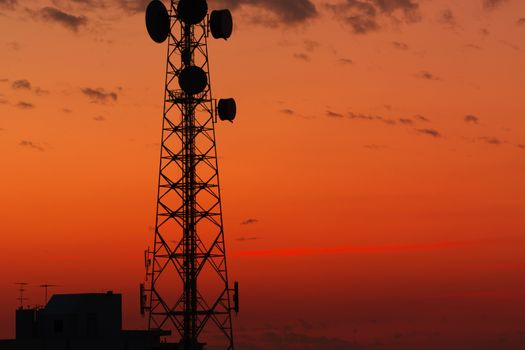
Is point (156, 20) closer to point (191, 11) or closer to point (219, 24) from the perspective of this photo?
point (191, 11)

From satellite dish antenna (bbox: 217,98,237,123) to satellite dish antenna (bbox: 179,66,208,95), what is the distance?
218 centimetres

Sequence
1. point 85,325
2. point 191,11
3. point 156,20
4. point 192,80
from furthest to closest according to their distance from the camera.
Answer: point 85,325 < point 156,20 < point 191,11 < point 192,80

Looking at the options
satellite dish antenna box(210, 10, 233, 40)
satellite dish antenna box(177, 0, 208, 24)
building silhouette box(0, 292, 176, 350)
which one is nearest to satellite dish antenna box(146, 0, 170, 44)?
satellite dish antenna box(177, 0, 208, 24)

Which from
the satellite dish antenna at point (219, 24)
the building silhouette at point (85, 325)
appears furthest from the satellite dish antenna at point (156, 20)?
the building silhouette at point (85, 325)

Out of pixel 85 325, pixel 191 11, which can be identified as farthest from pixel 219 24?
pixel 85 325

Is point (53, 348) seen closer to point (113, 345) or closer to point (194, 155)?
point (113, 345)

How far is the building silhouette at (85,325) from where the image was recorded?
106m

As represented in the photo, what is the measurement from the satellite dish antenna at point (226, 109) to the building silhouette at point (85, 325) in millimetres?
27036

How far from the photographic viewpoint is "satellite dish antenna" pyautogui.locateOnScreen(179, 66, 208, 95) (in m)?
87.9

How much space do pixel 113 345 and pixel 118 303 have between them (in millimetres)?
4374

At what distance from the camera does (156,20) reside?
3484 inches

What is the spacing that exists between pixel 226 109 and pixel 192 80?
3.77 metres

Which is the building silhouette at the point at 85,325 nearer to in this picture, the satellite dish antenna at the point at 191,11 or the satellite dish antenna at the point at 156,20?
the satellite dish antenna at the point at 156,20

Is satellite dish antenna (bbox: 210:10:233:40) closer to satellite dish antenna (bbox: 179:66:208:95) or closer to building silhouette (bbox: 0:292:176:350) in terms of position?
satellite dish antenna (bbox: 179:66:208:95)
